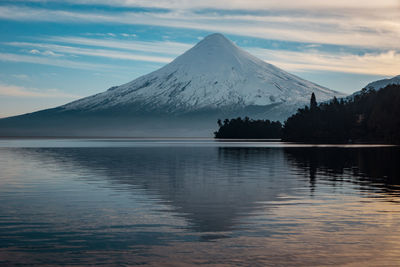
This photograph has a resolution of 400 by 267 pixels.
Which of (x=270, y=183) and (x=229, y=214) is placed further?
(x=270, y=183)

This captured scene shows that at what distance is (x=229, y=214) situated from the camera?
24156mm

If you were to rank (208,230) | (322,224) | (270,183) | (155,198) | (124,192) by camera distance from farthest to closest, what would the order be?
(270,183), (124,192), (155,198), (322,224), (208,230)

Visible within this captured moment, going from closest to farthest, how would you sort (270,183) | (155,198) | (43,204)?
(43,204) < (155,198) < (270,183)

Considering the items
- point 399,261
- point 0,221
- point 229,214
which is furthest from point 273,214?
point 0,221

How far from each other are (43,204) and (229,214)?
9.44m

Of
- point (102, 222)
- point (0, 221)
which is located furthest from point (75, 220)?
point (0, 221)

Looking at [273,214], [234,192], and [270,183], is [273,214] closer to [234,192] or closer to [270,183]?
[234,192]

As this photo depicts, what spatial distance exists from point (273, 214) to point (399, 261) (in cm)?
876

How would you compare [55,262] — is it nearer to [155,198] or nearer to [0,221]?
[0,221]

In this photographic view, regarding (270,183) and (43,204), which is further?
(270,183)

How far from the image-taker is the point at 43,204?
2753cm

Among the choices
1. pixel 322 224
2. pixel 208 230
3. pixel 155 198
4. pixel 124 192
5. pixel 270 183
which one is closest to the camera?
pixel 208 230

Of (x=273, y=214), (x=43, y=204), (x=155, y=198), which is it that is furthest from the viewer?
(x=155, y=198)

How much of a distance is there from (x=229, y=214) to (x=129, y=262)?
9.27 meters
